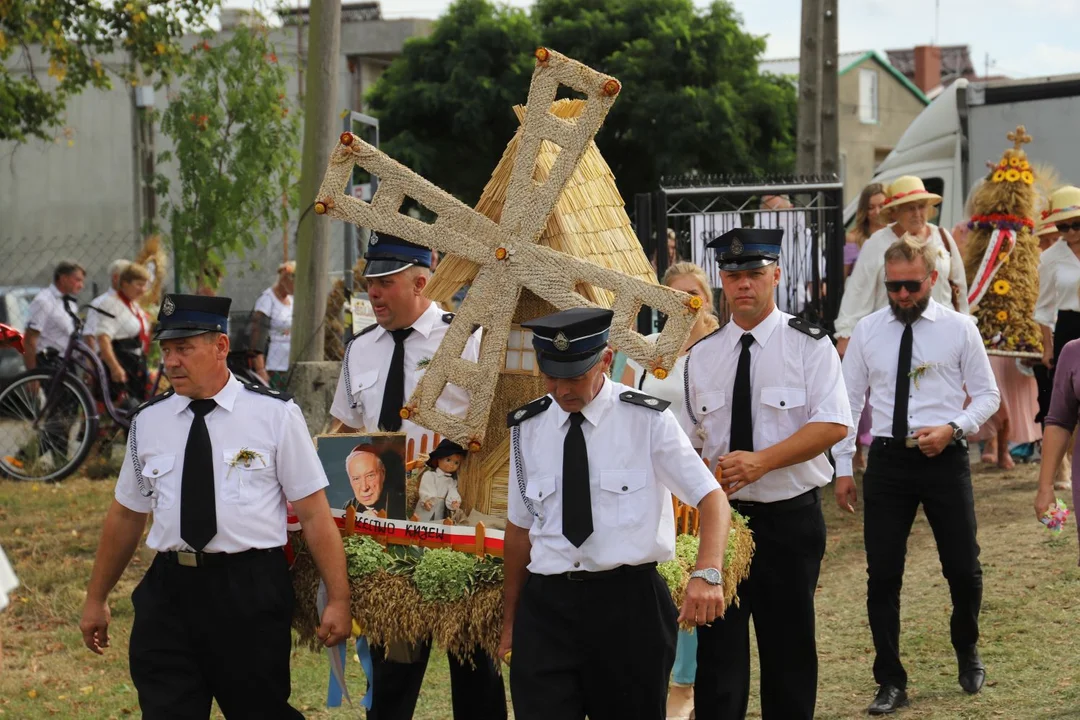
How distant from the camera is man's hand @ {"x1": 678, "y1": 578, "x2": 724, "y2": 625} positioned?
4766mm

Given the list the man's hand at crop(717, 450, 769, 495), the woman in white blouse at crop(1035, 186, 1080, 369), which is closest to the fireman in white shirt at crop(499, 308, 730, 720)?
the man's hand at crop(717, 450, 769, 495)

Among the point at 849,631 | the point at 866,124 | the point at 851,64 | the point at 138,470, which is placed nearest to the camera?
the point at 138,470

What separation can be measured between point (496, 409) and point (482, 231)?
30.0 inches

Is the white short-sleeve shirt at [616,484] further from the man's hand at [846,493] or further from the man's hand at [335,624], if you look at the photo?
the man's hand at [846,493]

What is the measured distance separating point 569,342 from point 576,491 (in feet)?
1.68

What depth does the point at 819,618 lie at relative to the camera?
8.96 meters

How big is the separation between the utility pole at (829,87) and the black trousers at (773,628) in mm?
10833

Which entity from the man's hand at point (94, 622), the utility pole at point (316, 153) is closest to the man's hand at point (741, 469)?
the man's hand at point (94, 622)

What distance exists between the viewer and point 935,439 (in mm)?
6930

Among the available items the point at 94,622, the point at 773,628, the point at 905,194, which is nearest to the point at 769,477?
the point at 773,628

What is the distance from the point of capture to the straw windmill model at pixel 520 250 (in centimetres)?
569

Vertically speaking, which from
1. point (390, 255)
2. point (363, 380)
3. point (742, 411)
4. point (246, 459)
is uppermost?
point (390, 255)

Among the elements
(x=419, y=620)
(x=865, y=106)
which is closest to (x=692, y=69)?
(x=865, y=106)

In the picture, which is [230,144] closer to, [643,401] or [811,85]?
[811,85]
